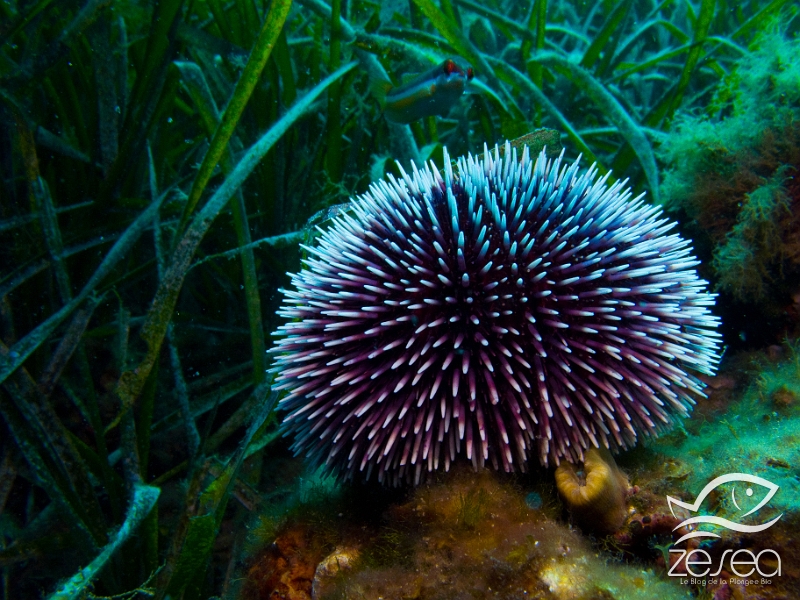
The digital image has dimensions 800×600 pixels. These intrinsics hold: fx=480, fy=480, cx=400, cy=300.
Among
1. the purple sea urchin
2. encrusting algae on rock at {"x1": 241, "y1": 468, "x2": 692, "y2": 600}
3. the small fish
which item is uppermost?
the small fish

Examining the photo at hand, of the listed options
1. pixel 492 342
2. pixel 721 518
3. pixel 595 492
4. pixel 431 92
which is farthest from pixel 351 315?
pixel 431 92

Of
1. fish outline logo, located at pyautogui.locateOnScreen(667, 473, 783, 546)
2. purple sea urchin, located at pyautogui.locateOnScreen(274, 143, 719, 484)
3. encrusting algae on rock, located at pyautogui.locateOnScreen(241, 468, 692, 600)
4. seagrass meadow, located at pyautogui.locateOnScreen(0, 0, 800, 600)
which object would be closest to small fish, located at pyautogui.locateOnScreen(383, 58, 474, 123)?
seagrass meadow, located at pyautogui.locateOnScreen(0, 0, 800, 600)

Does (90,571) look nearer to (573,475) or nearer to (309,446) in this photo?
(309,446)

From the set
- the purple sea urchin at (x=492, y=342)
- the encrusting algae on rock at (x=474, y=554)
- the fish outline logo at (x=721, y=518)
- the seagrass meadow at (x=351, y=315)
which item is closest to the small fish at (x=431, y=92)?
the seagrass meadow at (x=351, y=315)

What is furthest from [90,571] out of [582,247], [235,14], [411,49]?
[235,14]

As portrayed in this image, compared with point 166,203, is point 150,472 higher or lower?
lower

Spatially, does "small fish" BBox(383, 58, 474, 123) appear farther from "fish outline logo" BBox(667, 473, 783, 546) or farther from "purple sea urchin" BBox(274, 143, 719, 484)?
"fish outline logo" BBox(667, 473, 783, 546)

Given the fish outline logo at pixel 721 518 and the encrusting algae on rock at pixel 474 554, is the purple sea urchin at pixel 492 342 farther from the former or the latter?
the fish outline logo at pixel 721 518
